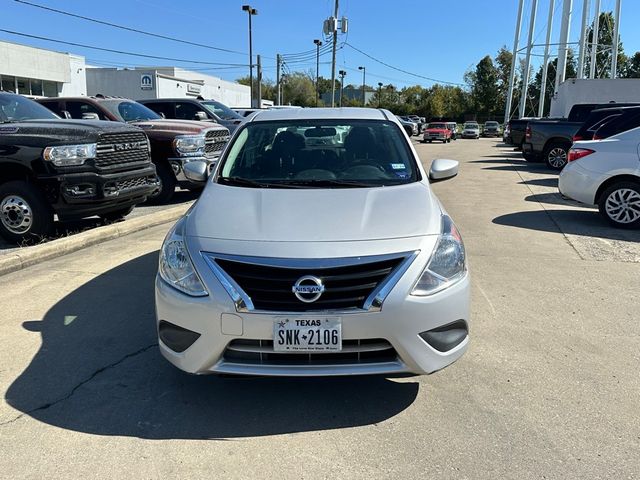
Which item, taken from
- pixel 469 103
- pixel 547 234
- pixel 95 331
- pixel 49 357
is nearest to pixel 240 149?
pixel 95 331

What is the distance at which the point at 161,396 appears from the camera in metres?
3.25

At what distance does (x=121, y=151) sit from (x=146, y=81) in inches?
1420

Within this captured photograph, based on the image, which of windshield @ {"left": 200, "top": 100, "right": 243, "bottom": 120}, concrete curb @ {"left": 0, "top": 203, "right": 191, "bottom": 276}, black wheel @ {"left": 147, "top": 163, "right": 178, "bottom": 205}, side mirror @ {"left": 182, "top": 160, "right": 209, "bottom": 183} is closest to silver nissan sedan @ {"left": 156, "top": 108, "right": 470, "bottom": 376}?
side mirror @ {"left": 182, "top": 160, "right": 209, "bottom": 183}

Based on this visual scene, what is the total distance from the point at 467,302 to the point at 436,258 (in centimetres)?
33

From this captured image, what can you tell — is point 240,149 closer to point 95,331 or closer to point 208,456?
point 95,331

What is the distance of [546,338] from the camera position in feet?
13.4

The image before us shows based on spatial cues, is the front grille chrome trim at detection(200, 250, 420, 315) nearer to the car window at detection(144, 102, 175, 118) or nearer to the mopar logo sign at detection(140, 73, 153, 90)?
the car window at detection(144, 102, 175, 118)

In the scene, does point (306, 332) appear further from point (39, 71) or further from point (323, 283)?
point (39, 71)

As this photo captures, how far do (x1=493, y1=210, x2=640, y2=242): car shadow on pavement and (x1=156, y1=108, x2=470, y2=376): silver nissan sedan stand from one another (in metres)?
5.20

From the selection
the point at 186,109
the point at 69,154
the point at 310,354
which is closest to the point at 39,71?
the point at 186,109

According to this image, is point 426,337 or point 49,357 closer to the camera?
point 426,337

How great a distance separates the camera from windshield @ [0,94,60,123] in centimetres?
711

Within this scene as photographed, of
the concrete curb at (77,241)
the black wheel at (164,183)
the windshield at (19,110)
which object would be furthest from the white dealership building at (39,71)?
the concrete curb at (77,241)

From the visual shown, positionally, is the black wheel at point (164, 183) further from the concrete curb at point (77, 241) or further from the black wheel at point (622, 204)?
the black wheel at point (622, 204)
